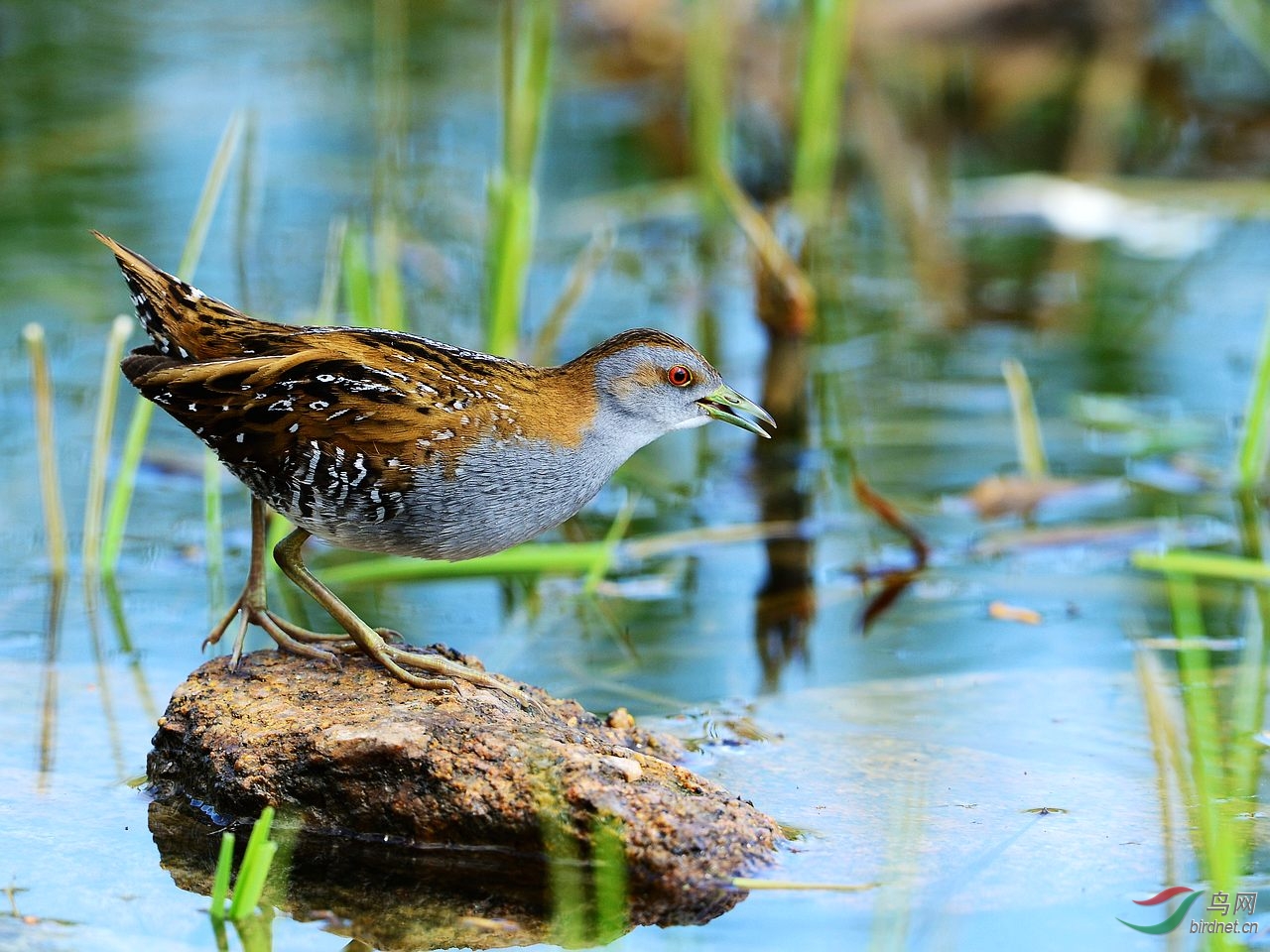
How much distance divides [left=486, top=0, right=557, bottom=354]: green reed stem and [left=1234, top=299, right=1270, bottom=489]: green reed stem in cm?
281

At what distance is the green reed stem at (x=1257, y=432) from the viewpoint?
6406 mm

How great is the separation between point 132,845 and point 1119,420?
5037 millimetres

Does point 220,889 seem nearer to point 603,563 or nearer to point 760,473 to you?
point 603,563

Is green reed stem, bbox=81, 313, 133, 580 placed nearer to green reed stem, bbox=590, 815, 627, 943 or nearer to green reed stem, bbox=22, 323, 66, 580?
green reed stem, bbox=22, 323, 66, 580

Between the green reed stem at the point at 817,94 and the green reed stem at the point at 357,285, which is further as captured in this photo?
the green reed stem at the point at 817,94

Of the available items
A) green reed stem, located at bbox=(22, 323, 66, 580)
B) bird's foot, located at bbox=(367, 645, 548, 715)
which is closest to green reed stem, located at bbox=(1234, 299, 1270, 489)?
bird's foot, located at bbox=(367, 645, 548, 715)

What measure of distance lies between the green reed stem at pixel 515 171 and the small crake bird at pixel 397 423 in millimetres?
2010

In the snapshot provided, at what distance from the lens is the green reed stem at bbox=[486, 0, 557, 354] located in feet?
22.5

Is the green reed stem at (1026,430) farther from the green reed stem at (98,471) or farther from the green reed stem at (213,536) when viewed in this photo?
the green reed stem at (98,471)

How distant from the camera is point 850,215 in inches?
442

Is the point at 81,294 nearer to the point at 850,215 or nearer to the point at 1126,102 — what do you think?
the point at 850,215

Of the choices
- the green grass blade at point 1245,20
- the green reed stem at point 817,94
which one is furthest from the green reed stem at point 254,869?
the green grass blade at point 1245,20

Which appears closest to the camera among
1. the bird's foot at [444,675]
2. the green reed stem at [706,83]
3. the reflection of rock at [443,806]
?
the reflection of rock at [443,806]

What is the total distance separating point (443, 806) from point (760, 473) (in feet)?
12.0
